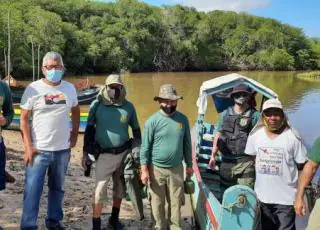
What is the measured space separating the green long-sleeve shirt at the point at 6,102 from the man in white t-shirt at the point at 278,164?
2.34 meters

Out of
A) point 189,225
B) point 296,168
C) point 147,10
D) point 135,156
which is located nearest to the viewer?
point 296,168

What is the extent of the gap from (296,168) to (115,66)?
55564 millimetres

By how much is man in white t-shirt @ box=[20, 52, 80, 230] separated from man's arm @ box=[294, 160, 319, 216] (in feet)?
7.38

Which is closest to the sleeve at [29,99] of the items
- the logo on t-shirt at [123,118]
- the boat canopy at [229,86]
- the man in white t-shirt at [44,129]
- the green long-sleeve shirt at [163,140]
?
the man in white t-shirt at [44,129]

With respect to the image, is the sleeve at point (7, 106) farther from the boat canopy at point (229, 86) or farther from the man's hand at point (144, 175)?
the boat canopy at point (229, 86)

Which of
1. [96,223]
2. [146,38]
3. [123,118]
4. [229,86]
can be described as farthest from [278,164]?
[146,38]

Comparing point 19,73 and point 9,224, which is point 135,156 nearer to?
point 9,224

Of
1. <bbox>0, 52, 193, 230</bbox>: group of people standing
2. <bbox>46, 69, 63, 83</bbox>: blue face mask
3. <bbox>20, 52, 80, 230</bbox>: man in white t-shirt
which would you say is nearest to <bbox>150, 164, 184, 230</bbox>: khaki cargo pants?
<bbox>0, 52, 193, 230</bbox>: group of people standing

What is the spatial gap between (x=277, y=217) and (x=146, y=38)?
62.5 m

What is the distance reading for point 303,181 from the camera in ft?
11.0

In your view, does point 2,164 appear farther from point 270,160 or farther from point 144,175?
point 270,160

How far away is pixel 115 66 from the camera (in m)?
58.3

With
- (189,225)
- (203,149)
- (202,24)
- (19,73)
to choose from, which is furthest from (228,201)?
(202,24)

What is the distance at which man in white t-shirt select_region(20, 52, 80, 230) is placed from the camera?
13.4 feet
